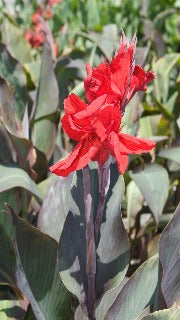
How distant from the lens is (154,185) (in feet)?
4.75

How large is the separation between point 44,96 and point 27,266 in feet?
1.98

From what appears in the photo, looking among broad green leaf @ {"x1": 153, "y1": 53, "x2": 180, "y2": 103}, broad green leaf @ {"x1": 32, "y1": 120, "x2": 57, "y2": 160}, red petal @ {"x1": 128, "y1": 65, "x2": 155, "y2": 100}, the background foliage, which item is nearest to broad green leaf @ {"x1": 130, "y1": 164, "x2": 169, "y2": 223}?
the background foliage

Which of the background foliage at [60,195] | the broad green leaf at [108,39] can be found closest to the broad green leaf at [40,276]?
the background foliage at [60,195]

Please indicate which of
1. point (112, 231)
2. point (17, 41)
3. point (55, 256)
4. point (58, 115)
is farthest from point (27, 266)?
point (17, 41)

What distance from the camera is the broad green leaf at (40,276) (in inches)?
39.3

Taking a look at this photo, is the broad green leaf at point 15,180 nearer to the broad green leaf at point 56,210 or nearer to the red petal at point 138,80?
the broad green leaf at point 56,210

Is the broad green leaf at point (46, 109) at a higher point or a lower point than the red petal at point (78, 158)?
lower

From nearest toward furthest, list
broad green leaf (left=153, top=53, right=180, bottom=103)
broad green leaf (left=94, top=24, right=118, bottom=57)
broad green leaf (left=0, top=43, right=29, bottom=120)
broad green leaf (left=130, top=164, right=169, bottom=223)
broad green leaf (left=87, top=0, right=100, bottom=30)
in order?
broad green leaf (left=130, top=164, right=169, bottom=223) < broad green leaf (left=0, top=43, right=29, bottom=120) < broad green leaf (left=153, top=53, right=180, bottom=103) < broad green leaf (left=94, top=24, right=118, bottom=57) < broad green leaf (left=87, top=0, right=100, bottom=30)

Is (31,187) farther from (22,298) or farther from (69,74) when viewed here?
(69,74)

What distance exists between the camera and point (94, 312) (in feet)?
3.23

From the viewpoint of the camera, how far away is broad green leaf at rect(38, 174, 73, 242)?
1.10 metres

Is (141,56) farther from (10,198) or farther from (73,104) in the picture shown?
(73,104)

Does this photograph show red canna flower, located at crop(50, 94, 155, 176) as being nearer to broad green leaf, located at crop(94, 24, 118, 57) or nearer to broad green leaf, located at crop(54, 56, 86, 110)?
broad green leaf, located at crop(54, 56, 86, 110)

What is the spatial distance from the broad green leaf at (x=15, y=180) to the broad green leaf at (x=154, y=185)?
0.27m
